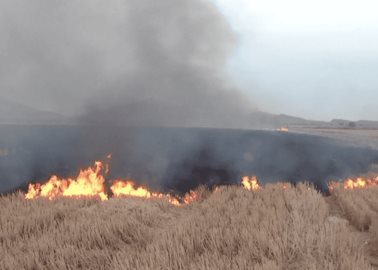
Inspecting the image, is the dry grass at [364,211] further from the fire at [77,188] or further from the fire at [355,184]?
the fire at [77,188]

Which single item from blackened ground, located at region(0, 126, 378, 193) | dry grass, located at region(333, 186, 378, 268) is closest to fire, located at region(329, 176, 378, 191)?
dry grass, located at region(333, 186, 378, 268)

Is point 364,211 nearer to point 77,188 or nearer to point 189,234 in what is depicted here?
point 189,234

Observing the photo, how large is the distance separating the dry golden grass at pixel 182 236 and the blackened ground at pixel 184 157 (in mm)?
15629

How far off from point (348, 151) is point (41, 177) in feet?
83.8

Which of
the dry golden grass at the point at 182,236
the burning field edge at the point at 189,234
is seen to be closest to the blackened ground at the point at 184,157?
the burning field edge at the point at 189,234

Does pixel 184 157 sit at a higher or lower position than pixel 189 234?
lower

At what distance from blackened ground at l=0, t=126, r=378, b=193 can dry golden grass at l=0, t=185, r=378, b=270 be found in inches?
615

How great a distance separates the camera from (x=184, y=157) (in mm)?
30016

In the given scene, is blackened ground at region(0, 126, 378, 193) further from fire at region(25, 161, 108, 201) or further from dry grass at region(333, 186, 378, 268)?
dry grass at region(333, 186, 378, 268)

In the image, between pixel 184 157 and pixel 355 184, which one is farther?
pixel 184 157

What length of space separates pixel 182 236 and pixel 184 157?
2420 cm

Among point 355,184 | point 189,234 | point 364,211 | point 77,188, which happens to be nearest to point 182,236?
point 189,234

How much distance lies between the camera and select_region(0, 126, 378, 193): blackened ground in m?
26.7

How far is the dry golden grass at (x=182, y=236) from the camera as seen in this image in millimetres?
4723
